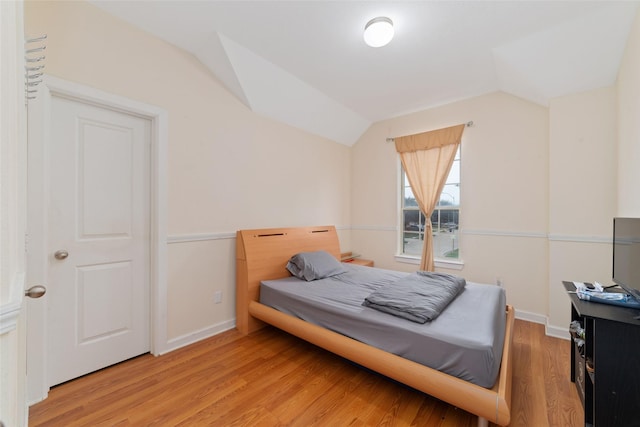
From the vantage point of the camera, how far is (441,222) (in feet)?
12.0

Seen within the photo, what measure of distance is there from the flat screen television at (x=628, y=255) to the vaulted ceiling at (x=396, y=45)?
152cm

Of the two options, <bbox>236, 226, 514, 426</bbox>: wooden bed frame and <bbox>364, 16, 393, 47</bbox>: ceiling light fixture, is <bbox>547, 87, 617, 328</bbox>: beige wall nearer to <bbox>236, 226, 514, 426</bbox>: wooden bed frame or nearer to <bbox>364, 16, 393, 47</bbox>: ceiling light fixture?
<bbox>236, 226, 514, 426</bbox>: wooden bed frame

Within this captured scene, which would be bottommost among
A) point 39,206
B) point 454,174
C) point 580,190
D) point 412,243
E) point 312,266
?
point 312,266

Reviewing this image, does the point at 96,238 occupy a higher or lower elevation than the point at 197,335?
higher

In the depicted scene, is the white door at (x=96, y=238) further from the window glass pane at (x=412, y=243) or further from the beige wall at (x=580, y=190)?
the beige wall at (x=580, y=190)

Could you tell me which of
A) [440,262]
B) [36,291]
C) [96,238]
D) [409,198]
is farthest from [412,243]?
[36,291]

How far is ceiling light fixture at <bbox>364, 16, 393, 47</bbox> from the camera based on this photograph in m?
2.02

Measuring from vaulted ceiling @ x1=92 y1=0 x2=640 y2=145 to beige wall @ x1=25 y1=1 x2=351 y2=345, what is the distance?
0.18 metres

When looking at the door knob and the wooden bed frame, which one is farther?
the wooden bed frame

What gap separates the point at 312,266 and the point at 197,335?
130 cm

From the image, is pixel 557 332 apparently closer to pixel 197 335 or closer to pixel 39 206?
pixel 197 335

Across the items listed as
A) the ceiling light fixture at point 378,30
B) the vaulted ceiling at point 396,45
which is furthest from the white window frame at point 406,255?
the ceiling light fixture at point 378,30

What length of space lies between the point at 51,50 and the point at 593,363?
3852 mm

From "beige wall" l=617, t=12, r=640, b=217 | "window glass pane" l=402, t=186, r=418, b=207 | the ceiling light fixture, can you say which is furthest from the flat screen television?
"window glass pane" l=402, t=186, r=418, b=207
